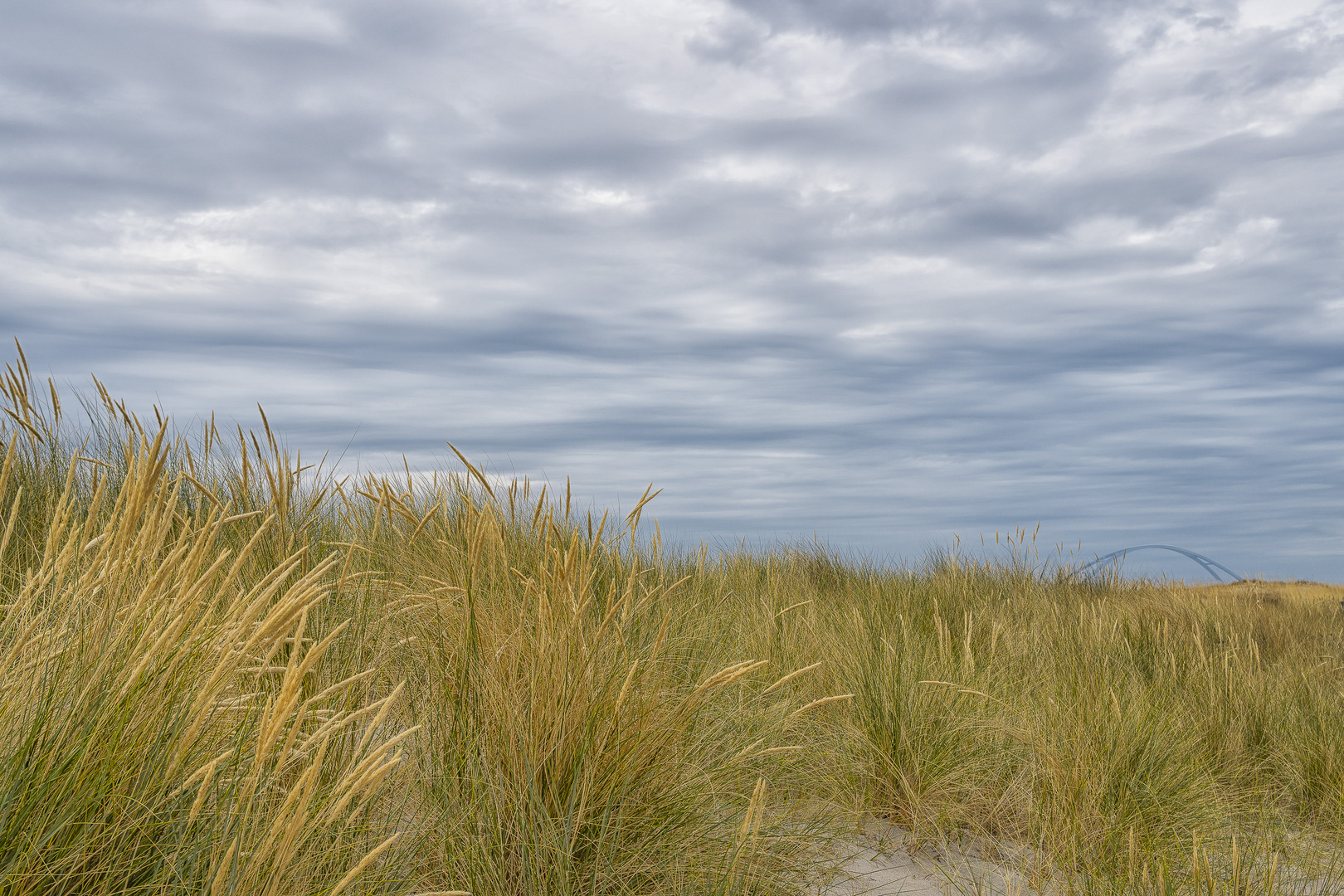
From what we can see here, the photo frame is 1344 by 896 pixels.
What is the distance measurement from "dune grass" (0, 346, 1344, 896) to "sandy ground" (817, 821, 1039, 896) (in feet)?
0.25

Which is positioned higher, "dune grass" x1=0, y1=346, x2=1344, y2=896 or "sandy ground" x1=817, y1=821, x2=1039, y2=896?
"dune grass" x1=0, y1=346, x2=1344, y2=896

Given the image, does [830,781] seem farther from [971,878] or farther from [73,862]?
[73,862]

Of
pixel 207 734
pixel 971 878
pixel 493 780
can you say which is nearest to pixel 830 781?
pixel 971 878

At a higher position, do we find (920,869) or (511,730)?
(511,730)

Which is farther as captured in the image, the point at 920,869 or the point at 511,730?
the point at 920,869

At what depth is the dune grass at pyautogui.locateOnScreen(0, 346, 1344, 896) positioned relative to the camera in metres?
1.45

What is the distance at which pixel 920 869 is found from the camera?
293 cm

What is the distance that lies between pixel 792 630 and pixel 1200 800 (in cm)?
215

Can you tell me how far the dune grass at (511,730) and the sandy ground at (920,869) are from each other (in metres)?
0.07

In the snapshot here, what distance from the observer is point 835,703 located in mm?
3949

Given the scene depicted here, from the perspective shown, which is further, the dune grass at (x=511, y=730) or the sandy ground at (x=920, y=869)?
the sandy ground at (x=920, y=869)

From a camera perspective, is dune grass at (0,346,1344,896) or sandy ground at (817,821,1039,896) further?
sandy ground at (817,821,1039,896)

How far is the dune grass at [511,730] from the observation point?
Result: 4.76 ft

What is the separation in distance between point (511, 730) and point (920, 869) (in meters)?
1.63
